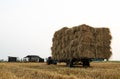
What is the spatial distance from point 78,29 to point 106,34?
2.27 meters

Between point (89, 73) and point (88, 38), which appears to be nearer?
point (89, 73)

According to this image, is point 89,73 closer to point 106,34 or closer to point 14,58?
point 106,34

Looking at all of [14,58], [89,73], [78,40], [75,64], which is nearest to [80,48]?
[78,40]

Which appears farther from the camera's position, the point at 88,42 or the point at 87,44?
the point at 88,42

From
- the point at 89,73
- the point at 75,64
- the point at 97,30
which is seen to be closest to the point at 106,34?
the point at 97,30

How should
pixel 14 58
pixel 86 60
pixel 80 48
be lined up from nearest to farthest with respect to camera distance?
pixel 80 48 → pixel 86 60 → pixel 14 58

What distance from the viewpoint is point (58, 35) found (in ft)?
104

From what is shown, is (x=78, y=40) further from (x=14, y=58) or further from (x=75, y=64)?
(x=14, y=58)

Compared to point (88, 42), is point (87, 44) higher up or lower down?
lower down

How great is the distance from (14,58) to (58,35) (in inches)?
1381

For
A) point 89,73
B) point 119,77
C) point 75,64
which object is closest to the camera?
point 119,77

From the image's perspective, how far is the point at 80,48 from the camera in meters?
26.4

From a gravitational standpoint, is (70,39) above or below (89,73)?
above

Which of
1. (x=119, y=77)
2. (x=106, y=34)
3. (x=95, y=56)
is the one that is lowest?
(x=119, y=77)
